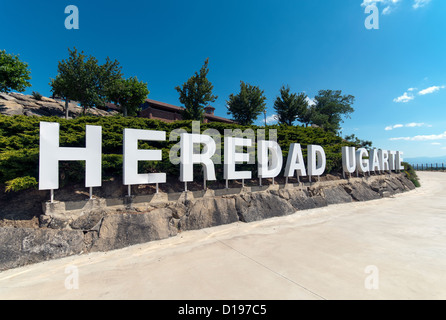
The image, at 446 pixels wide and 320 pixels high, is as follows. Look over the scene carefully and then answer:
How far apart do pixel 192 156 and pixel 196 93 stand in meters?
13.6

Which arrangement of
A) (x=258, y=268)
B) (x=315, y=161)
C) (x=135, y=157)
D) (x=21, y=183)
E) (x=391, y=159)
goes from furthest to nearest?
(x=391, y=159), (x=315, y=161), (x=135, y=157), (x=21, y=183), (x=258, y=268)

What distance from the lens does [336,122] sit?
36.5m

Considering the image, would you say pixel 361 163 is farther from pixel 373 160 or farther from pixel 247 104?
pixel 247 104

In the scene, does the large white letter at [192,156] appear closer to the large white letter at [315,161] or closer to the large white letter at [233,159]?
the large white letter at [233,159]

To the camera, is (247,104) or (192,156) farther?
(247,104)

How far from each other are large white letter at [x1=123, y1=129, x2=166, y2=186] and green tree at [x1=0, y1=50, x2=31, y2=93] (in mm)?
24857

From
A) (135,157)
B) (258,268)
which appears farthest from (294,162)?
(135,157)

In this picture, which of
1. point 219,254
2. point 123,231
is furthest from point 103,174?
point 219,254

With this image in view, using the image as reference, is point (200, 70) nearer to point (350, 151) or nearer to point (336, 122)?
point (350, 151)

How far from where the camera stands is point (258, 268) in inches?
159

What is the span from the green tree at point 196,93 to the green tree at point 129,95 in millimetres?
8079

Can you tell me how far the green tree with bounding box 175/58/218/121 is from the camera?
1931cm

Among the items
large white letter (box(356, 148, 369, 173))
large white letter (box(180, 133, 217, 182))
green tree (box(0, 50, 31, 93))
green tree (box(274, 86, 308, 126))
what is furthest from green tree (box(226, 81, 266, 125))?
green tree (box(0, 50, 31, 93))

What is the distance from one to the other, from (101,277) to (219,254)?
2579 millimetres
